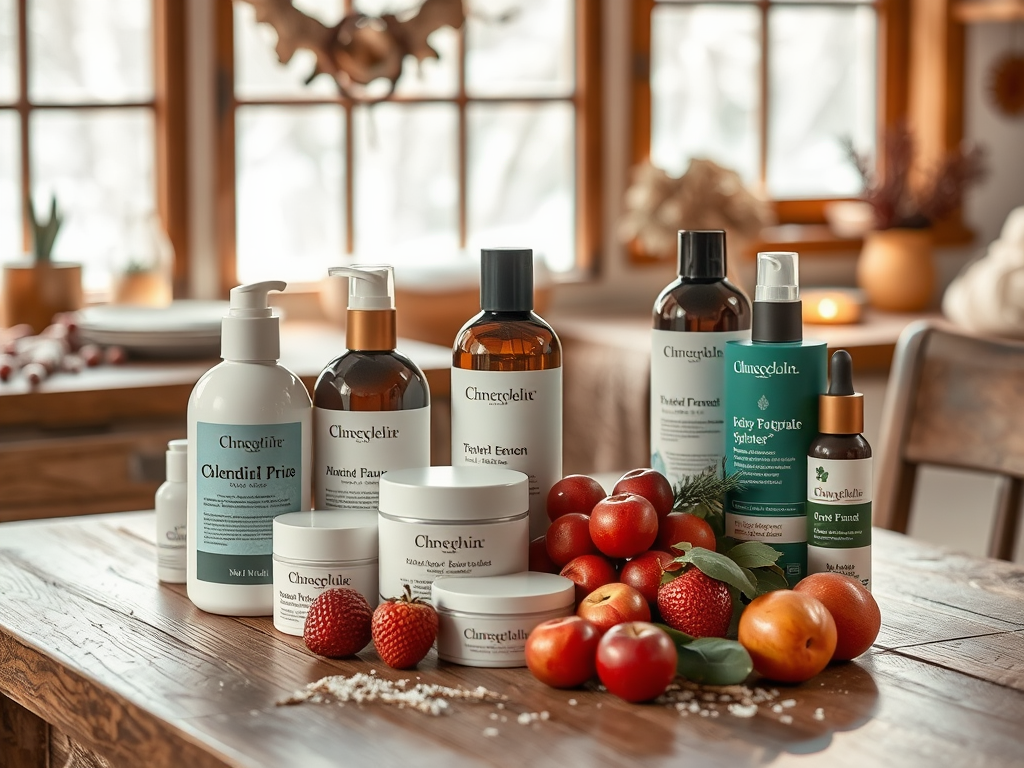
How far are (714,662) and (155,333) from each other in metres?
1.55

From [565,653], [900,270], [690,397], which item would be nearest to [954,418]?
[690,397]

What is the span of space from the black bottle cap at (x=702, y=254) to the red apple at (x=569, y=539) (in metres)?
0.20

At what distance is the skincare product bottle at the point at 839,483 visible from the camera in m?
0.98

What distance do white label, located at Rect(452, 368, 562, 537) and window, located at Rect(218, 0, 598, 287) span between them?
72.1 inches

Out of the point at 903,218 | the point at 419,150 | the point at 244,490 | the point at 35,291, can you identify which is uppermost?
the point at 419,150

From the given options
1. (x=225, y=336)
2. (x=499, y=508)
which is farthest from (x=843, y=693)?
(x=225, y=336)

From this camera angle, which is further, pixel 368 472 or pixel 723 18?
pixel 723 18

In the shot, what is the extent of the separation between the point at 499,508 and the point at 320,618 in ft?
0.44

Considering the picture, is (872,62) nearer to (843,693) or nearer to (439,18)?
(439,18)

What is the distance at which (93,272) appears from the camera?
273cm

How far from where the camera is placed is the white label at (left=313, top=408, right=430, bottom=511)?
1.01 metres

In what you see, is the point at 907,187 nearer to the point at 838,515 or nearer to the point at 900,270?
the point at 900,270

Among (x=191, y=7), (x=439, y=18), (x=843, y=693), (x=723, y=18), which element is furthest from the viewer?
(x=723, y=18)

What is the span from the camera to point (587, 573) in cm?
96
